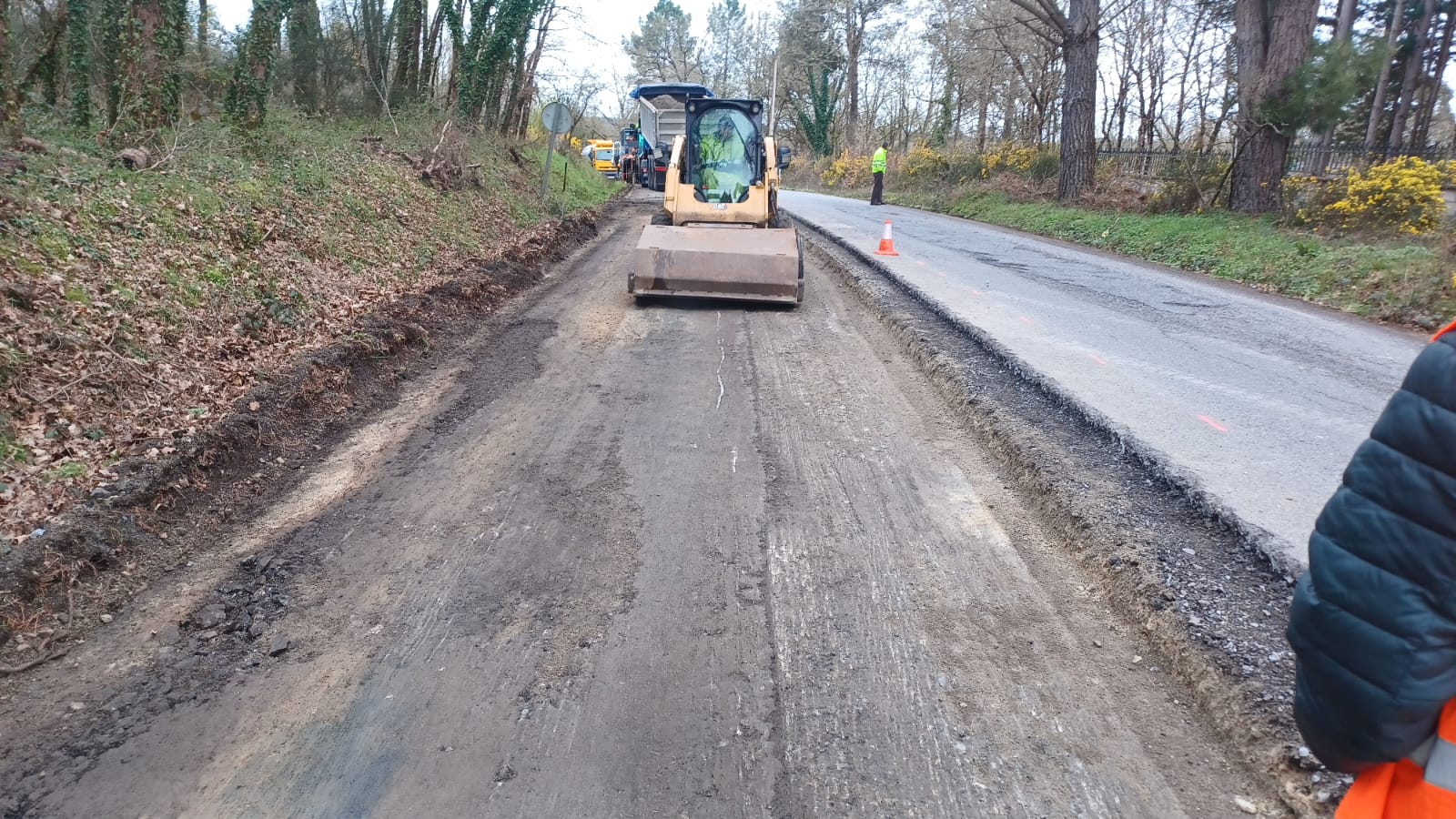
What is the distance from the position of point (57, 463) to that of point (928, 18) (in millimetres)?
36091

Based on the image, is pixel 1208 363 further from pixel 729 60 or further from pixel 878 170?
pixel 729 60

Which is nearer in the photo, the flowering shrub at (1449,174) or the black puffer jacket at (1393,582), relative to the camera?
the black puffer jacket at (1393,582)

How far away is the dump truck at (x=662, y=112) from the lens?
94.7ft

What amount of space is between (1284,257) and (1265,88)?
555cm

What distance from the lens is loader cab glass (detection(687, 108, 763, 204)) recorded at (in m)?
13.0

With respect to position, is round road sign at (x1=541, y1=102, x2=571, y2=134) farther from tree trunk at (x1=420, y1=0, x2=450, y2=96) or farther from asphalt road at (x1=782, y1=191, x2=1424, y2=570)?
asphalt road at (x1=782, y1=191, x2=1424, y2=570)

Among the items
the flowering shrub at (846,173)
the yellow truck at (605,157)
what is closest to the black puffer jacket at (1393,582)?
the flowering shrub at (846,173)

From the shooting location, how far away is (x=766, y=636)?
12.2 ft

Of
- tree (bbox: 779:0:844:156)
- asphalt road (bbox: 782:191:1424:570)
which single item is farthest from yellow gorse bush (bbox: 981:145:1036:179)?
tree (bbox: 779:0:844:156)

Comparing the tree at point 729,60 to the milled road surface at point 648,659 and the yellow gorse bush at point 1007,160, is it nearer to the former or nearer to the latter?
the yellow gorse bush at point 1007,160

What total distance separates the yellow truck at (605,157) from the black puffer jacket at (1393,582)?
149 feet

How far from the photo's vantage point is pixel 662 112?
30.2 m

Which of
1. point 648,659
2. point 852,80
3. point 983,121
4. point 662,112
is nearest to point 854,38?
point 852,80

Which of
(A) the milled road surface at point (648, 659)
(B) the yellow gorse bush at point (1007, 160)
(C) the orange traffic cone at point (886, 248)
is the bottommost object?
(A) the milled road surface at point (648, 659)
